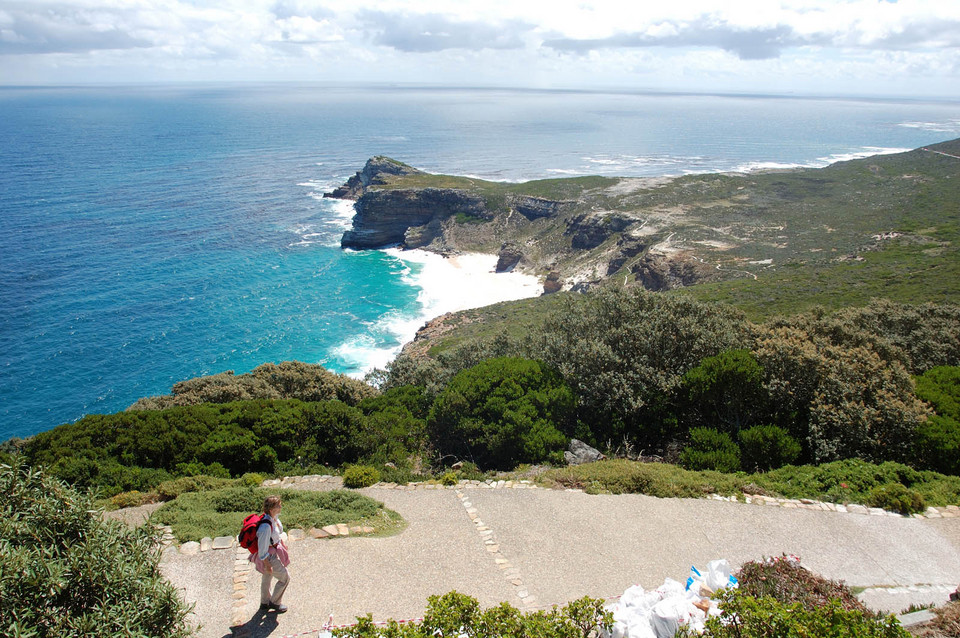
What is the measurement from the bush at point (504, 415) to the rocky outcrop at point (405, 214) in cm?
5960

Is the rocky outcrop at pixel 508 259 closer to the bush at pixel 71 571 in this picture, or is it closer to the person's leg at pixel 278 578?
the person's leg at pixel 278 578

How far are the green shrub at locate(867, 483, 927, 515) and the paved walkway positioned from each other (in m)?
0.33

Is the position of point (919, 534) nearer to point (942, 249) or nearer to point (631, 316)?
point (631, 316)

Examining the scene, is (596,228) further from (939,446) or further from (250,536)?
(250,536)

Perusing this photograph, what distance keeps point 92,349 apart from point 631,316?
41799 mm

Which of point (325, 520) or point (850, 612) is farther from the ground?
point (850, 612)

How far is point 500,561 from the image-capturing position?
34.2 feet

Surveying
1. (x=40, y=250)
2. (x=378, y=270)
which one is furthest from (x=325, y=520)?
(x=40, y=250)

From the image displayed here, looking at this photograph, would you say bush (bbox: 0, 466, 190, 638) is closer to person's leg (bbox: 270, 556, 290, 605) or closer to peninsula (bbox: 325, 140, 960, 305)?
person's leg (bbox: 270, 556, 290, 605)

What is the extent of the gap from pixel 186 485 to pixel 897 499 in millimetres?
16590

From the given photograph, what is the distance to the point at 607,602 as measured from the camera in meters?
9.22

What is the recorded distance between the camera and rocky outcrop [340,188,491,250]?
251 ft

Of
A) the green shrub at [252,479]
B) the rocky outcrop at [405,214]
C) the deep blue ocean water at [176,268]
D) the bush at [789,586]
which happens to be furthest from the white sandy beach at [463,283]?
the bush at [789,586]

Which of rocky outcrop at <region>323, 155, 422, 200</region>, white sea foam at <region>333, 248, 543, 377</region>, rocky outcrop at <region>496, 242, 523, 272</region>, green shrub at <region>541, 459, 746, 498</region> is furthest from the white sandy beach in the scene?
green shrub at <region>541, 459, 746, 498</region>
